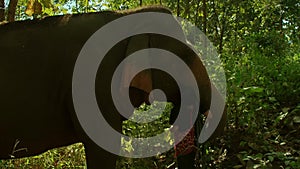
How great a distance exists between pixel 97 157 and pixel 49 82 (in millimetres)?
711

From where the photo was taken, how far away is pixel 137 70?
4.22 meters

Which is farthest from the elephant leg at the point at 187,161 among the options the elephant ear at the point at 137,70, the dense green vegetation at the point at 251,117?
the elephant ear at the point at 137,70

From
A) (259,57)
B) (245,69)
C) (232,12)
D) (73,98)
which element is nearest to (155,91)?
(73,98)

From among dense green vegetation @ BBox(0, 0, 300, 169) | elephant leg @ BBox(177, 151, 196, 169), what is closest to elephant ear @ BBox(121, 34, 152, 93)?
elephant leg @ BBox(177, 151, 196, 169)

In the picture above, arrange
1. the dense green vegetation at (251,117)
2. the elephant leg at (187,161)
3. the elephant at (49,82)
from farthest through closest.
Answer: the dense green vegetation at (251,117), the elephant leg at (187,161), the elephant at (49,82)

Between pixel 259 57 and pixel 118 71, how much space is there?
9.61ft

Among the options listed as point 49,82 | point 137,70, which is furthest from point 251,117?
point 49,82

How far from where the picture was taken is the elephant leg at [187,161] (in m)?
4.75

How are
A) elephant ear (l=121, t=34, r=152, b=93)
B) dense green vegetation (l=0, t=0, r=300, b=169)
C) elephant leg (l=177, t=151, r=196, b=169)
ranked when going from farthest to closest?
dense green vegetation (l=0, t=0, r=300, b=169) < elephant leg (l=177, t=151, r=196, b=169) < elephant ear (l=121, t=34, r=152, b=93)

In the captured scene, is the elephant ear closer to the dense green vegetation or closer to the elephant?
the elephant

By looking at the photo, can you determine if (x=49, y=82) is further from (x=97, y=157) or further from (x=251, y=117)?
(x=251, y=117)

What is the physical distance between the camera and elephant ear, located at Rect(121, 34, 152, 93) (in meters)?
4.19

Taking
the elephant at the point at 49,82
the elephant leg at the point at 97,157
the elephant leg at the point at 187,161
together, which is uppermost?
the elephant at the point at 49,82

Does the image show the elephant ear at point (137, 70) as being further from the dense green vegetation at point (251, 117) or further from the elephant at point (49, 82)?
the dense green vegetation at point (251, 117)
